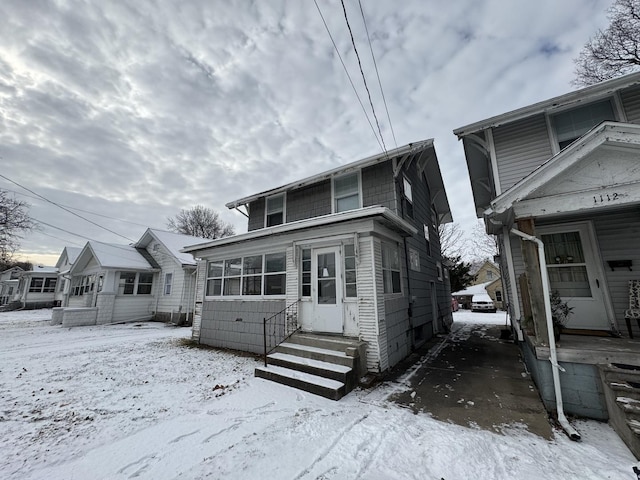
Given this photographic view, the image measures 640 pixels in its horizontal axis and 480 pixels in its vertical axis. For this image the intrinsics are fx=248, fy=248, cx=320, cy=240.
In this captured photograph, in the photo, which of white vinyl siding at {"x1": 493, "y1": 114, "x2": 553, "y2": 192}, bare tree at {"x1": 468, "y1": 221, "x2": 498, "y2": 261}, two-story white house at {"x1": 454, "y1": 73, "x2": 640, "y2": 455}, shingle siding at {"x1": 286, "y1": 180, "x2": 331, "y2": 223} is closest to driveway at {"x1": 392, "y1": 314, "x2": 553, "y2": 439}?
two-story white house at {"x1": 454, "y1": 73, "x2": 640, "y2": 455}

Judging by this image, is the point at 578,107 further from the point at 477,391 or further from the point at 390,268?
the point at 477,391

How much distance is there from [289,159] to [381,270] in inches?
361

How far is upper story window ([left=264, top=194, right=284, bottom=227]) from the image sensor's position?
9591mm

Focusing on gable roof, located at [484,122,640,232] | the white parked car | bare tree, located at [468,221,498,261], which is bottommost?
the white parked car

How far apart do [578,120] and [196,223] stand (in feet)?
117

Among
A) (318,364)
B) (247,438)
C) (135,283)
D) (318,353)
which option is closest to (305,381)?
(318,364)

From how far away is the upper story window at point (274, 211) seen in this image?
9.59 m

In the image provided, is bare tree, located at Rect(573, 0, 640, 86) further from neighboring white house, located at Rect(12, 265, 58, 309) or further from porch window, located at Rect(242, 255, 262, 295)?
neighboring white house, located at Rect(12, 265, 58, 309)

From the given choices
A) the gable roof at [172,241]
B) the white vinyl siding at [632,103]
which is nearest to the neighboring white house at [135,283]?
the gable roof at [172,241]

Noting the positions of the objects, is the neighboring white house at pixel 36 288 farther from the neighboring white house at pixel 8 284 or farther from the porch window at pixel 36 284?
the neighboring white house at pixel 8 284

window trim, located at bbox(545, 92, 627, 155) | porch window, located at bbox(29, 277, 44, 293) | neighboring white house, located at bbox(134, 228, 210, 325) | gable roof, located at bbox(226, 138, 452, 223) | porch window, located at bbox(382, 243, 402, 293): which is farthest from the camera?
porch window, located at bbox(29, 277, 44, 293)

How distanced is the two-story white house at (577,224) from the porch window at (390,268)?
2374 mm

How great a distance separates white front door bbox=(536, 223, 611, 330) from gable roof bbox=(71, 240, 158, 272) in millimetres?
18682

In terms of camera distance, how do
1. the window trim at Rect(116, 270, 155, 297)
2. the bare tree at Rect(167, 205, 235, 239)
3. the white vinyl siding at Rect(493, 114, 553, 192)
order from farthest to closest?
1. the bare tree at Rect(167, 205, 235, 239)
2. the window trim at Rect(116, 270, 155, 297)
3. the white vinyl siding at Rect(493, 114, 553, 192)
